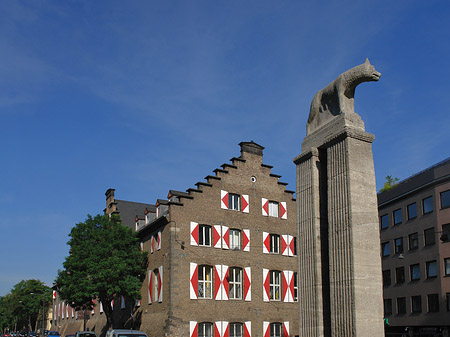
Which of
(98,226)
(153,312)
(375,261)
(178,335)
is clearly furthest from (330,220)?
(98,226)

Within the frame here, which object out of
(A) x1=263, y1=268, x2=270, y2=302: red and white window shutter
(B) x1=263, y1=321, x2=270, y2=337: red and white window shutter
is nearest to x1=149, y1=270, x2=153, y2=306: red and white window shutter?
(A) x1=263, y1=268, x2=270, y2=302: red and white window shutter

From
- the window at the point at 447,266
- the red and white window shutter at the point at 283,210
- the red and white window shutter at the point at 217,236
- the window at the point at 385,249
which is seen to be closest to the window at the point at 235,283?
the red and white window shutter at the point at 217,236

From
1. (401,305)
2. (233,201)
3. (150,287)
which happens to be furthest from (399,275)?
(150,287)

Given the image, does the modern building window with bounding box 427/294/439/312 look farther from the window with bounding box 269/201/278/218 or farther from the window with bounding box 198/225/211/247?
the window with bounding box 198/225/211/247

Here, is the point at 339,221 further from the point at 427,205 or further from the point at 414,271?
the point at 414,271

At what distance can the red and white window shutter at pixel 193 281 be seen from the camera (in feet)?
108

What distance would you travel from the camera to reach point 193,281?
33.3 meters

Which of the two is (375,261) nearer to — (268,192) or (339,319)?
(339,319)

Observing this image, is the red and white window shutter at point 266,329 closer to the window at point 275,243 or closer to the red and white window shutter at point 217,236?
the window at point 275,243

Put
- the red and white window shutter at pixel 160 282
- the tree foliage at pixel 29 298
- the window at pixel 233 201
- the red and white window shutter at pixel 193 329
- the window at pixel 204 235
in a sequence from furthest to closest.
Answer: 1. the tree foliage at pixel 29 298
2. the window at pixel 233 201
3. the window at pixel 204 235
4. the red and white window shutter at pixel 160 282
5. the red and white window shutter at pixel 193 329

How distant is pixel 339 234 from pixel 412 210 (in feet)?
124

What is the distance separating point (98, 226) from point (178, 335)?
1045cm

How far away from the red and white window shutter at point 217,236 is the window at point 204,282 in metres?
1.58

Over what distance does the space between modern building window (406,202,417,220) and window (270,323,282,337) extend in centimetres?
1730
